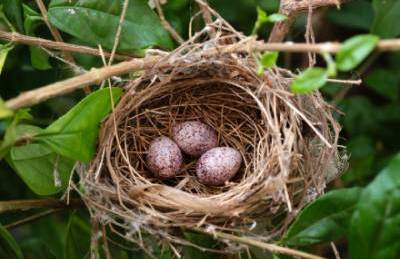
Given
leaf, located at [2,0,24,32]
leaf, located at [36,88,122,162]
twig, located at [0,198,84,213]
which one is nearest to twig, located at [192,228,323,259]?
leaf, located at [36,88,122,162]

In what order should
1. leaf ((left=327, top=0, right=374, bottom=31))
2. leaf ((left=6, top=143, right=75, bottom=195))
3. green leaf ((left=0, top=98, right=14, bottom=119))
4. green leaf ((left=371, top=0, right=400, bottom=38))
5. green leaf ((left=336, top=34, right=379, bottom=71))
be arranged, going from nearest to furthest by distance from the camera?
1. green leaf ((left=336, top=34, right=379, bottom=71))
2. green leaf ((left=0, top=98, right=14, bottom=119))
3. leaf ((left=6, top=143, right=75, bottom=195))
4. green leaf ((left=371, top=0, right=400, bottom=38))
5. leaf ((left=327, top=0, right=374, bottom=31))

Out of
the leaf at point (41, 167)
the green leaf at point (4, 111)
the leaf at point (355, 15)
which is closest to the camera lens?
the green leaf at point (4, 111)

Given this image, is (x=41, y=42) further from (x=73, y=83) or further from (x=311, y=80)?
(x=311, y=80)

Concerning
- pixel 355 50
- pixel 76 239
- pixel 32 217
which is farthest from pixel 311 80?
pixel 32 217

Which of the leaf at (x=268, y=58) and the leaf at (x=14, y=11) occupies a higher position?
the leaf at (x=268, y=58)

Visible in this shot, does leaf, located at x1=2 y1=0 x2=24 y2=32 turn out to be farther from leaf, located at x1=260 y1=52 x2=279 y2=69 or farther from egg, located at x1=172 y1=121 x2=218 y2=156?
leaf, located at x1=260 y1=52 x2=279 y2=69

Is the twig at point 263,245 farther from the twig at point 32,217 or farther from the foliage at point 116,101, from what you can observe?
the twig at point 32,217

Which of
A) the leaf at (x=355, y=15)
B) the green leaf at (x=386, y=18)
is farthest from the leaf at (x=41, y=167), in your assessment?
the leaf at (x=355, y=15)
